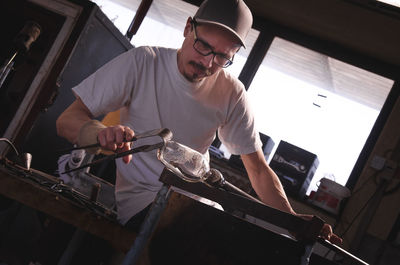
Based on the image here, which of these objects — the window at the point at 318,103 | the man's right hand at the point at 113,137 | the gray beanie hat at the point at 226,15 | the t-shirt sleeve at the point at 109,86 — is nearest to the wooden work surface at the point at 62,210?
the man's right hand at the point at 113,137

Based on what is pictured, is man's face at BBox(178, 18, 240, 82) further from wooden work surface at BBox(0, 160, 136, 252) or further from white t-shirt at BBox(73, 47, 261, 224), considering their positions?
wooden work surface at BBox(0, 160, 136, 252)

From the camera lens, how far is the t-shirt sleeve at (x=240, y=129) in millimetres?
1764

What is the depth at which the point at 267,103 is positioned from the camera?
438 cm

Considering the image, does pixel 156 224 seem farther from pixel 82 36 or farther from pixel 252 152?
pixel 82 36

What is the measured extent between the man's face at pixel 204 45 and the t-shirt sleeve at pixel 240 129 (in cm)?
26

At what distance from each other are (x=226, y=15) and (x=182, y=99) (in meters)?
0.38

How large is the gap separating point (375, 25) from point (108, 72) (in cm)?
304

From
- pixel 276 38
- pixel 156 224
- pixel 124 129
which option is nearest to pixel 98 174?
pixel 124 129

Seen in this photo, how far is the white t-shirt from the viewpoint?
1.45m

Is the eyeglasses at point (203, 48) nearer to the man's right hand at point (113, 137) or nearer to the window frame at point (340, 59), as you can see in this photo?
the man's right hand at point (113, 137)

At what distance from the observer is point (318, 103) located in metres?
4.39

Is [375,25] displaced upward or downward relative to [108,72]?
upward

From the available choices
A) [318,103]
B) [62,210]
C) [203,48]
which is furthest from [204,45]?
[318,103]

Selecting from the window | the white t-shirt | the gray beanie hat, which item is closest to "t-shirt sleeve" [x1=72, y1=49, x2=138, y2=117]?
the white t-shirt
